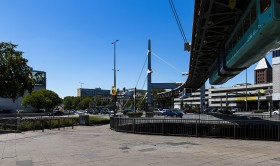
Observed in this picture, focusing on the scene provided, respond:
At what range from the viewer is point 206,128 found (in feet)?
64.6

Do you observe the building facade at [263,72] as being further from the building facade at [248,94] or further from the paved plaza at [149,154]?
the paved plaza at [149,154]

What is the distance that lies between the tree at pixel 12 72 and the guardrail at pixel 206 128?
45.1 feet

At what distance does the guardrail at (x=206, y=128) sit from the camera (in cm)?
1748

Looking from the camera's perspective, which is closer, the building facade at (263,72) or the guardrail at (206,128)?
the guardrail at (206,128)

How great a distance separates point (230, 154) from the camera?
40.3 ft

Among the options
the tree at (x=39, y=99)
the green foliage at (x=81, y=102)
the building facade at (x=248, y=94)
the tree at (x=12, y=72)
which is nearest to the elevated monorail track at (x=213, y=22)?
the tree at (x=12, y=72)

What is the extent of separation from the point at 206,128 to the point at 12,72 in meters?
21.6

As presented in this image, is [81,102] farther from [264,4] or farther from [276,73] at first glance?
[264,4]

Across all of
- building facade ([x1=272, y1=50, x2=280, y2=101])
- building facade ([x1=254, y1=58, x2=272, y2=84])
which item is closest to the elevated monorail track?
building facade ([x1=272, y1=50, x2=280, y2=101])

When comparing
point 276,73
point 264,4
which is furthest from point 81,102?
point 264,4

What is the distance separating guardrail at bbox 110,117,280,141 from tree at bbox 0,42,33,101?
541 inches

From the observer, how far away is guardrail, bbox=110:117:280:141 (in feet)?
57.4

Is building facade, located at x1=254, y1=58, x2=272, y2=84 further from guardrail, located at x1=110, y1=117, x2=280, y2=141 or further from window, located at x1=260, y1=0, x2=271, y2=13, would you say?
window, located at x1=260, y1=0, x2=271, y2=13

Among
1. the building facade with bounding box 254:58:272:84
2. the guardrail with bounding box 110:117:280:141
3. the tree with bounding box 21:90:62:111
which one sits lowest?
the guardrail with bounding box 110:117:280:141
